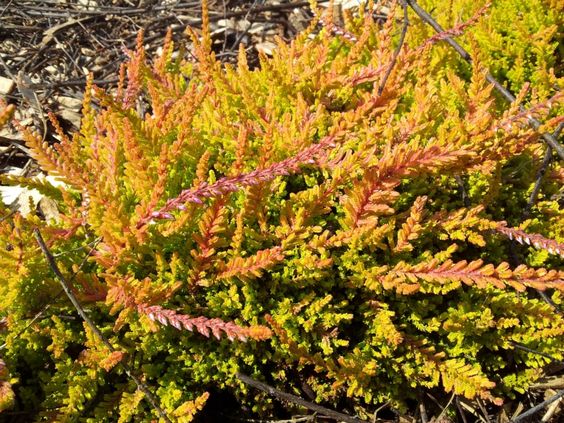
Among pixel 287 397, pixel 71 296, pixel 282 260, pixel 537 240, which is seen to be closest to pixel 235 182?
pixel 282 260

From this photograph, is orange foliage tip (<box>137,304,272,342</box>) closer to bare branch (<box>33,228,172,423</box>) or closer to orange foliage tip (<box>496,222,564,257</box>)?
bare branch (<box>33,228,172,423</box>)

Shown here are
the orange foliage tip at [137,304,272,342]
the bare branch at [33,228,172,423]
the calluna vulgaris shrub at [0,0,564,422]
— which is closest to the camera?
the bare branch at [33,228,172,423]

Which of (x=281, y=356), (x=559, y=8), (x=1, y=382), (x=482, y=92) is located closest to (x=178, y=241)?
(x=281, y=356)

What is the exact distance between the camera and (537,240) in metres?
1.65

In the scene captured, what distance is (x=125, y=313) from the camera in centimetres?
146

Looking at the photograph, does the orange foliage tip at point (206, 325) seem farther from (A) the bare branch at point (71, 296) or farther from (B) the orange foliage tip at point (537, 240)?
(B) the orange foliage tip at point (537, 240)

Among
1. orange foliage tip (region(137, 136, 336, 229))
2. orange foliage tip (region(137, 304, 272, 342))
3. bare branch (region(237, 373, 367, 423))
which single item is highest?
orange foliage tip (region(137, 136, 336, 229))

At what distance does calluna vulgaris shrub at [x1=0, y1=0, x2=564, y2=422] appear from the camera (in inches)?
Result: 61.1

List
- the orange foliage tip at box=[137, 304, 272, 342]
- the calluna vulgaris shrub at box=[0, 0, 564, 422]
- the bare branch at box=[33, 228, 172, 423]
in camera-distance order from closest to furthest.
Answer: the bare branch at box=[33, 228, 172, 423]
the orange foliage tip at box=[137, 304, 272, 342]
the calluna vulgaris shrub at box=[0, 0, 564, 422]

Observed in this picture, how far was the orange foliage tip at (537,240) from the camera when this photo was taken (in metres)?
1.60

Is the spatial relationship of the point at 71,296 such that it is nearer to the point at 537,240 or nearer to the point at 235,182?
the point at 235,182

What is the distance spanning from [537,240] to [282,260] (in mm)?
786

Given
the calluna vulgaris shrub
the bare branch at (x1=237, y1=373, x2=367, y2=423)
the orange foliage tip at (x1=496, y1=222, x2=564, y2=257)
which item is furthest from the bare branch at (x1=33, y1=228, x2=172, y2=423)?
the orange foliage tip at (x1=496, y1=222, x2=564, y2=257)

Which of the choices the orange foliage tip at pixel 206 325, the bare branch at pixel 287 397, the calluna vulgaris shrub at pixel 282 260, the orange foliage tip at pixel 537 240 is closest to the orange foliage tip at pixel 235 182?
the calluna vulgaris shrub at pixel 282 260
